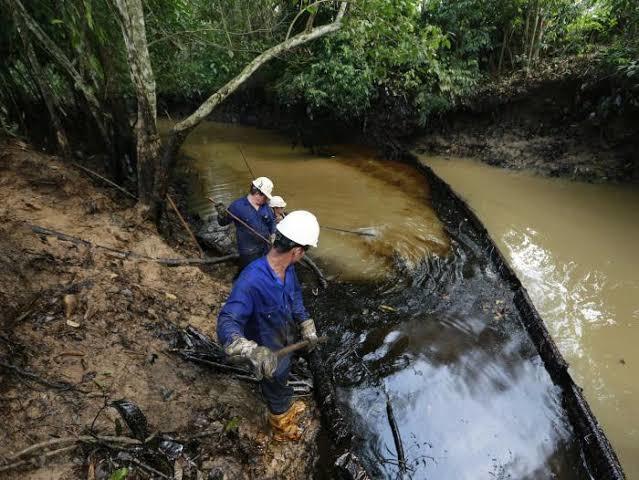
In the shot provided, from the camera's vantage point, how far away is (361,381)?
4.28 metres

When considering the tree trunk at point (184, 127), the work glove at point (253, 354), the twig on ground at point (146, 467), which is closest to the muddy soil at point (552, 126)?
the tree trunk at point (184, 127)

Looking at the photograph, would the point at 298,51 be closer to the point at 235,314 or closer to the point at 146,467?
the point at 235,314

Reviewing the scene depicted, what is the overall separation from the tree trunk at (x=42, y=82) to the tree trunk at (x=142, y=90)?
1393 millimetres

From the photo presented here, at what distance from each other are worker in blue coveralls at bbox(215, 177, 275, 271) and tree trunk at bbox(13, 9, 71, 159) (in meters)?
2.92

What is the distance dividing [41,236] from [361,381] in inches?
151

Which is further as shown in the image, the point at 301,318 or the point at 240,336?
the point at 301,318

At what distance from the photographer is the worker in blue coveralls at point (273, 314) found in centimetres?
246

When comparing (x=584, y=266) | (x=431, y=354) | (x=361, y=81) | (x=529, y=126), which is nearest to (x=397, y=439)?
(x=431, y=354)

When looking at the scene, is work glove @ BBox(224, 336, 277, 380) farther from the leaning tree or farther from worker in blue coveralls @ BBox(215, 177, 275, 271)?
the leaning tree

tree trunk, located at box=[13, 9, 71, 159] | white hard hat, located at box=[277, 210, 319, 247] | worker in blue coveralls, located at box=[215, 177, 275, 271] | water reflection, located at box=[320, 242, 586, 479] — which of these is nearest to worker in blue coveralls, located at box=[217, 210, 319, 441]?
white hard hat, located at box=[277, 210, 319, 247]

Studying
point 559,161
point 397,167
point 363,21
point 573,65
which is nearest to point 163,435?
point 363,21

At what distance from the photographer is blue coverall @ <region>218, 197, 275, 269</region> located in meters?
4.88

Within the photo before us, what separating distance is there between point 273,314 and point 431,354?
2.72 m

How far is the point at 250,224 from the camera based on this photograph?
4.88 metres
